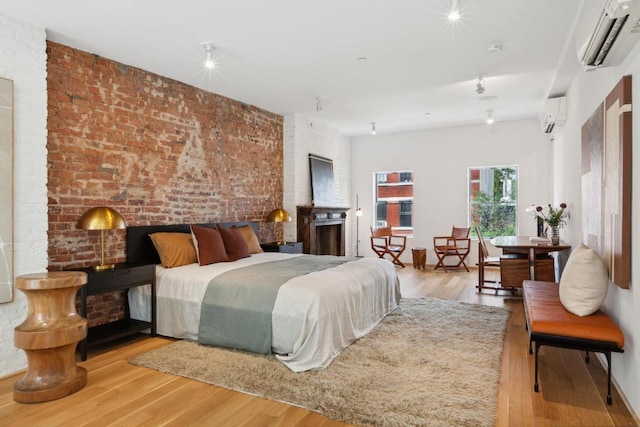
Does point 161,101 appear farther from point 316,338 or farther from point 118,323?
point 316,338

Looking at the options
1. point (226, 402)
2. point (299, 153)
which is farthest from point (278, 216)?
point (226, 402)

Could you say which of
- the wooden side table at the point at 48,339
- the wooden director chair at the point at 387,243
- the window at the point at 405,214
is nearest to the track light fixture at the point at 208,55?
the wooden side table at the point at 48,339

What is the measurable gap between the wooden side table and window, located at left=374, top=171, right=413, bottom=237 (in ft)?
22.7

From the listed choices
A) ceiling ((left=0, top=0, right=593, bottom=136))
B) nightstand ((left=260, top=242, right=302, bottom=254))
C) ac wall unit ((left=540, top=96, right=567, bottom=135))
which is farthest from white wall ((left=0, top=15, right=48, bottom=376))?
ac wall unit ((left=540, top=96, right=567, bottom=135))

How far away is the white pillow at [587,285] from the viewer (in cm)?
275

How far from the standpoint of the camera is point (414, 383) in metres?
2.80

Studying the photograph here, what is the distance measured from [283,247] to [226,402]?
338 cm

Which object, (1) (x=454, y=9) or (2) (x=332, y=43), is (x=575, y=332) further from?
(2) (x=332, y=43)

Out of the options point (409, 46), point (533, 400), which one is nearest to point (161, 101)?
point (409, 46)

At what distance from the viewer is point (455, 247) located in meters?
7.57

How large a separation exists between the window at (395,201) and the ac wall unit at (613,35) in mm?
5988

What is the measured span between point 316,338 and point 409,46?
9.64ft

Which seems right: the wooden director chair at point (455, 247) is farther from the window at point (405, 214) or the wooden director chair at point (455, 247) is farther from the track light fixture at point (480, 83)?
the track light fixture at point (480, 83)

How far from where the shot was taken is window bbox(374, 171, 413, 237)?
28.6 feet
